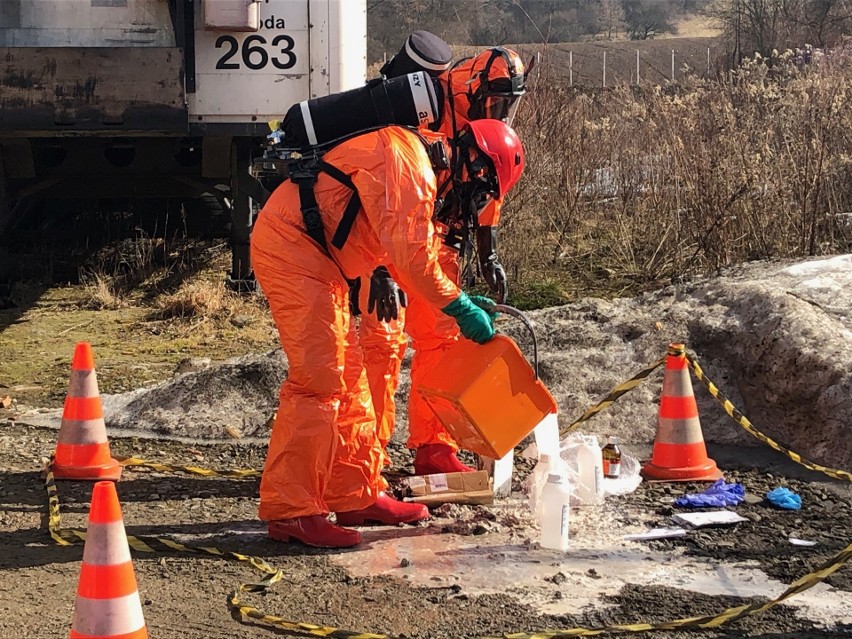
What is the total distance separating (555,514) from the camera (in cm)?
431

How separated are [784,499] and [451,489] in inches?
56.7

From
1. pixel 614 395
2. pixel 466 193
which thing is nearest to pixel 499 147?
pixel 466 193

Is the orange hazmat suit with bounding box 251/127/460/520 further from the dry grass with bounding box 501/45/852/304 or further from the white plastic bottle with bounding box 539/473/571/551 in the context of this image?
the dry grass with bounding box 501/45/852/304

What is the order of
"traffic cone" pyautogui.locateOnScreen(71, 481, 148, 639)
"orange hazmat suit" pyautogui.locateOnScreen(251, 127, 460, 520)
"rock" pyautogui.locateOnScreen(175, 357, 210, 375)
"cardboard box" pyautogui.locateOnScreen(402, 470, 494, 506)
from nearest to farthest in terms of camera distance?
"traffic cone" pyautogui.locateOnScreen(71, 481, 148, 639) < "orange hazmat suit" pyautogui.locateOnScreen(251, 127, 460, 520) < "cardboard box" pyautogui.locateOnScreen(402, 470, 494, 506) < "rock" pyautogui.locateOnScreen(175, 357, 210, 375)

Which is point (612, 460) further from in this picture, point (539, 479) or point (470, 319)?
point (470, 319)

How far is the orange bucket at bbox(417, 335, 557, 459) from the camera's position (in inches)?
168

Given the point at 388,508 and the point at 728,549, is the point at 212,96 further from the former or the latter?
the point at 728,549

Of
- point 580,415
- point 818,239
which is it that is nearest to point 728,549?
point 580,415

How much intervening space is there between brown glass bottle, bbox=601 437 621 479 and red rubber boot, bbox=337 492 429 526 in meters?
0.97

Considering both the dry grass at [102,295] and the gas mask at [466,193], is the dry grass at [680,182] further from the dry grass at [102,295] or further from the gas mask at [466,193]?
the gas mask at [466,193]

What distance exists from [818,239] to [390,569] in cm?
542

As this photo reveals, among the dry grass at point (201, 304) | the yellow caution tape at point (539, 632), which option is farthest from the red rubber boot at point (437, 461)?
the dry grass at point (201, 304)

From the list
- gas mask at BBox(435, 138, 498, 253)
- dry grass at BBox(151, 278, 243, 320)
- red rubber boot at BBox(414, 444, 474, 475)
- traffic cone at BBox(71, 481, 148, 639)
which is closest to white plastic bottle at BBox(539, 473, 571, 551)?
red rubber boot at BBox(414, 444, 474, 475)

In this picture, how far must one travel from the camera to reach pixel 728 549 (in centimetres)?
440
